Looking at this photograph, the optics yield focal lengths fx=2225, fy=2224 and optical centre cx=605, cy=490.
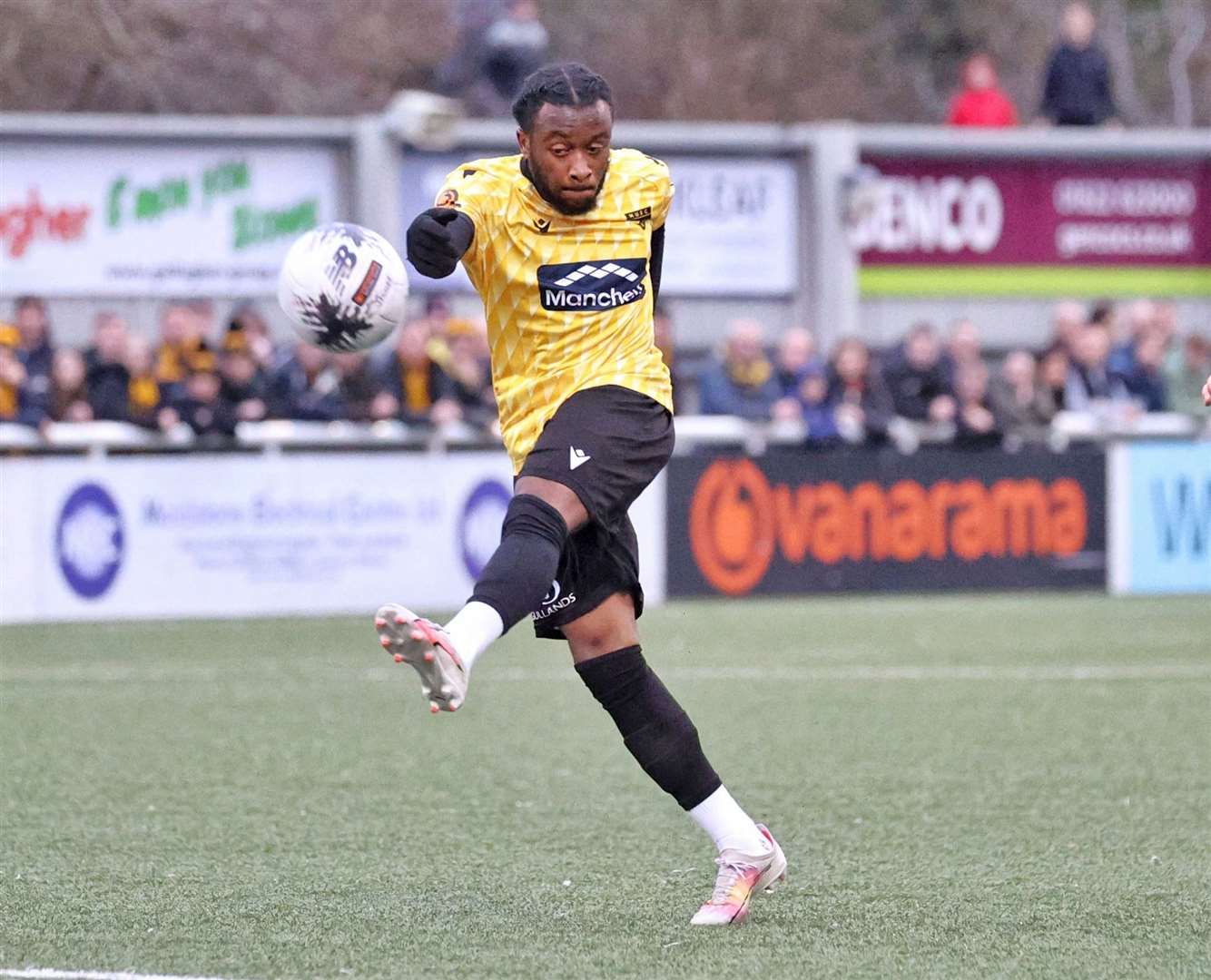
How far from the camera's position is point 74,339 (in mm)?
17719

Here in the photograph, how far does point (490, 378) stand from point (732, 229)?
5479 mm

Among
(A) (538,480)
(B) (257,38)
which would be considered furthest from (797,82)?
(A) (538,480)

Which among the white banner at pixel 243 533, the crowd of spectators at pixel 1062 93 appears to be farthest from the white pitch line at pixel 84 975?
the crowd of spectators at pixel 1062 93

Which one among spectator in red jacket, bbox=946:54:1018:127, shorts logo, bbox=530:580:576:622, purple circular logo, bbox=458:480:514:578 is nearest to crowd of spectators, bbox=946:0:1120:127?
spectator in red jacket, bbox=946:54:1018:127

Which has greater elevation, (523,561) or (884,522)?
(523,561)

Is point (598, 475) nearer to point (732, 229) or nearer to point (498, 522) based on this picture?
point (498, 522)

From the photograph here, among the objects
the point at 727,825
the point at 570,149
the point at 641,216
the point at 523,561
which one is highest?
the point at 570,149

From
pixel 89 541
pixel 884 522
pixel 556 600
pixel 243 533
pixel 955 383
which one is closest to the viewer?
pixel 556 600

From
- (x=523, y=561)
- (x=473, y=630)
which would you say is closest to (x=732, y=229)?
(x=523, y=561)

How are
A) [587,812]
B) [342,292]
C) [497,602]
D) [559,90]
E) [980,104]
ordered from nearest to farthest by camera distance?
1. [497,602]
2. [559,90]
3. [342,292]
4. [587,812]
5. [980,104]

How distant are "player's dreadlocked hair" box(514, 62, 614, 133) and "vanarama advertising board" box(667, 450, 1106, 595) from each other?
9717 millimetres

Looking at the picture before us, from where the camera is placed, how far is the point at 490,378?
14.8 meters

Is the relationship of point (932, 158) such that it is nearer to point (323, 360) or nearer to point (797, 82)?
point (323, 360)

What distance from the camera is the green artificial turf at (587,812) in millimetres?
5043
